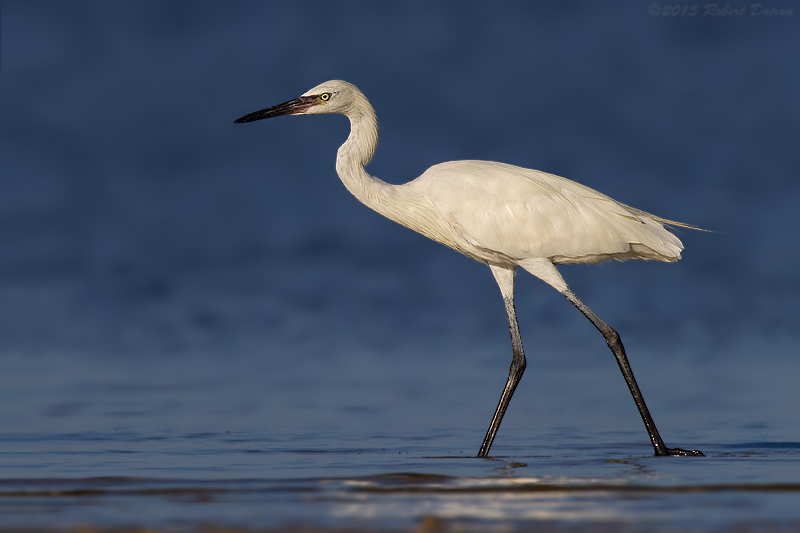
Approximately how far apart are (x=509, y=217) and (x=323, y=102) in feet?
10.1

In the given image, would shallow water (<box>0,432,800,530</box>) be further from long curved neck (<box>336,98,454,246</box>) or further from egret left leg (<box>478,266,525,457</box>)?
long curved neck (<box>336,98,454,246</box>)

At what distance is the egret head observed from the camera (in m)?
12.0

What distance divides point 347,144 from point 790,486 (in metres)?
6.97

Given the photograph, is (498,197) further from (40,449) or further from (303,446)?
(40,449)

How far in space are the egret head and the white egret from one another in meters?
0.01

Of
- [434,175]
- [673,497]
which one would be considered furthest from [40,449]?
[673,497]

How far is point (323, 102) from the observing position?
12.0m

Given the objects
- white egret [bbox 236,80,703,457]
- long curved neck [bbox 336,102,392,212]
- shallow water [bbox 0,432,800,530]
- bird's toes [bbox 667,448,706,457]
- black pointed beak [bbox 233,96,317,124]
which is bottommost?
shallow water [bbox 0,432,800,530]

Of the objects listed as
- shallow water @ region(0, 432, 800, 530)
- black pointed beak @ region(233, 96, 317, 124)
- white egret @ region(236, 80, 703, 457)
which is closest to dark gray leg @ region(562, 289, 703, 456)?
white egret @ region(236, 80, 703, 457)

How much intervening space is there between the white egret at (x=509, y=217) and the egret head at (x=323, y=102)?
14 millimetres

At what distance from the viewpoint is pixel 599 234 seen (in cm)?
1122

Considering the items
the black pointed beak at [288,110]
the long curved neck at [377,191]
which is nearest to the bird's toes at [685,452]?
the long curved neck at [377,191]

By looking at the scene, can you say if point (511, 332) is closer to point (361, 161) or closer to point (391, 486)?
point (361, 161)

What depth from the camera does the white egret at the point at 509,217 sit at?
11.0 m
